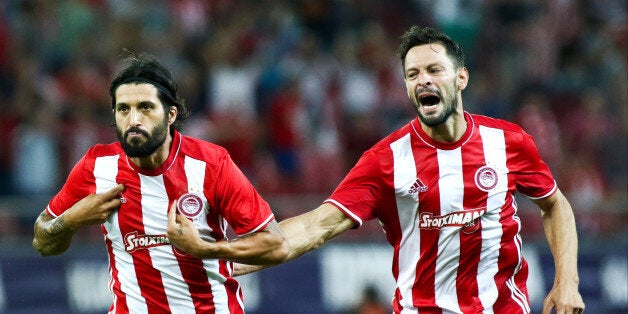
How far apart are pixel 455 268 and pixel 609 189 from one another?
20.4 feet

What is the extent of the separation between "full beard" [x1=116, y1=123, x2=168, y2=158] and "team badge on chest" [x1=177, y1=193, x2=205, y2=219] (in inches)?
11.5

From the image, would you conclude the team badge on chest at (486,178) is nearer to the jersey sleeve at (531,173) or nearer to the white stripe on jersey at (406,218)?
the jersey sleeve at (531,173)

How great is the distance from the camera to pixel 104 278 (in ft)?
34.6

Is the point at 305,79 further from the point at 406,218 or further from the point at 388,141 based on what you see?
the point at 406,218

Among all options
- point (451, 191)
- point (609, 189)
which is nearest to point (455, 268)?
point (451, 191)

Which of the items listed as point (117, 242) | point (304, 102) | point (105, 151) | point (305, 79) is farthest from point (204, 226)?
point (305, 79)

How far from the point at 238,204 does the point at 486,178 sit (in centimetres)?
131

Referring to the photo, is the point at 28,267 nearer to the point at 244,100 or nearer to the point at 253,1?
the point at 244,100

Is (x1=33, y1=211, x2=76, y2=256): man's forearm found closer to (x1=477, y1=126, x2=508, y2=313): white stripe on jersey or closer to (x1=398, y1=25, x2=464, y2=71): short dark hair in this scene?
(x1=398, y1=25, x2=464, y2=71): short dark hair

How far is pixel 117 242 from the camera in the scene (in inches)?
240

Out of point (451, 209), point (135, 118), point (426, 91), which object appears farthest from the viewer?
point (451, 209)

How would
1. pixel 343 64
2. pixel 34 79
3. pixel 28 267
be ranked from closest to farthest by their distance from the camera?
pixel 28 267 < pixel 34 79 < pixel 343 64

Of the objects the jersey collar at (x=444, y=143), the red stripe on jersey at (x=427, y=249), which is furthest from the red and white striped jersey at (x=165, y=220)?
the jersey collar at (x=444, y=143)

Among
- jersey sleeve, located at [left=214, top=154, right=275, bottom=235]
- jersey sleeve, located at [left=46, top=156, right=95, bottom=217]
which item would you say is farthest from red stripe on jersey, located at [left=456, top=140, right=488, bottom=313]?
jersey sleeve, located at [left=46, top=156, right=95, bottom=217]
